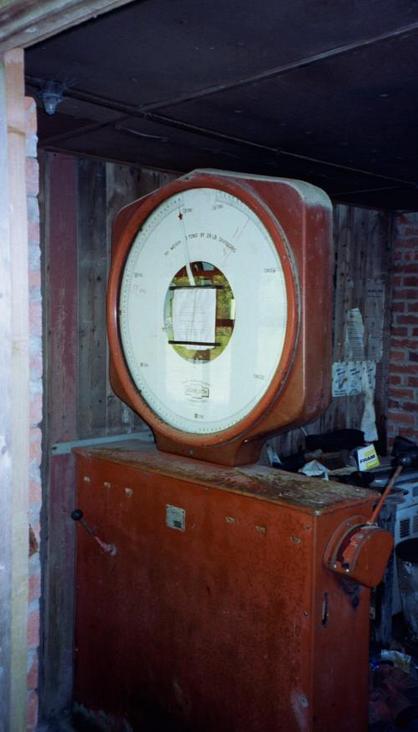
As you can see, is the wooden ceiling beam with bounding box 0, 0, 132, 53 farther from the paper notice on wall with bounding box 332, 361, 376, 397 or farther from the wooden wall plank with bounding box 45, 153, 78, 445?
the paper notice on wall with bounding box 332, 361, 376, 397

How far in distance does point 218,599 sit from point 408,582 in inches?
64.9

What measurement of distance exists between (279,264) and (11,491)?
689 mm

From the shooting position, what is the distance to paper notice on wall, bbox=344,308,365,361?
11.2 ft

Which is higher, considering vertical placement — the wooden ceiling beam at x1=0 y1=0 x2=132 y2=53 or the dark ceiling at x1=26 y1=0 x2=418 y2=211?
the dark ceiling at x1=26 y1=0 x2=418 y2=211

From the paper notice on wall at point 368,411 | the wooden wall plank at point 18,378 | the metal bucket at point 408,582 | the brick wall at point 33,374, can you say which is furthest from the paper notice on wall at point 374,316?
the wooden wall plank at point 18,378

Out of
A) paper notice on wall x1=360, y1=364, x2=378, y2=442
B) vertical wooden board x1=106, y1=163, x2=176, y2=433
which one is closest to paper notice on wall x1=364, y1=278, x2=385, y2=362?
paper notice on wall x1=360, y1=364, x2=378, y2=442

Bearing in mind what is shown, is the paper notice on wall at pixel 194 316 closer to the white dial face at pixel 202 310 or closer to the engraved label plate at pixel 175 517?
the white dial face at pixel 202 310

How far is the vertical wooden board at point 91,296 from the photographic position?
90.5 inches

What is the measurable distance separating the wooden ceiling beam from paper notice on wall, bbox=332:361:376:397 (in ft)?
8.04

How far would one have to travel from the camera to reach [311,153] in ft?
7.14

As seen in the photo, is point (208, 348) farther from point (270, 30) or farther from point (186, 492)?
point (270, 30)

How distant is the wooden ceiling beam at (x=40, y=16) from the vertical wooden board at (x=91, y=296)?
1.20 meters

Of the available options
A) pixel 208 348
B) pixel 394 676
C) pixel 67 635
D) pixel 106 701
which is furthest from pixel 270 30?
pixel 394 676

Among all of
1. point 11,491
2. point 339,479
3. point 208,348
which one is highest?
point 208,348
